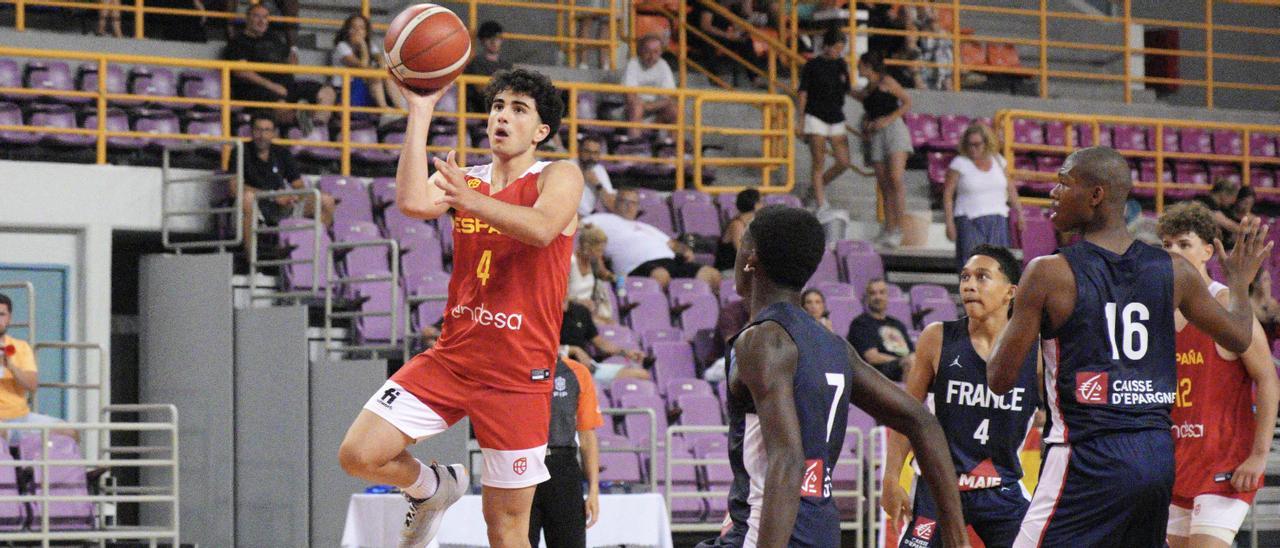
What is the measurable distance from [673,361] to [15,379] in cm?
476

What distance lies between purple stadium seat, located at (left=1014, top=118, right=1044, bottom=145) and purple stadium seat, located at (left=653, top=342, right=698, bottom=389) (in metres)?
7.18

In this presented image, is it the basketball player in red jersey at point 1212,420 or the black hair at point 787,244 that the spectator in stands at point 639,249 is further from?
the black hair at point 787,244

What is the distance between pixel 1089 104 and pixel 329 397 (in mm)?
11109

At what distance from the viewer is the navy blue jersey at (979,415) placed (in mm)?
6812

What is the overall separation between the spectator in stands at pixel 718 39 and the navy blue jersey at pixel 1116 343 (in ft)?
44.2

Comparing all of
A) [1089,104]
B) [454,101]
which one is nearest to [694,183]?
[454,101]

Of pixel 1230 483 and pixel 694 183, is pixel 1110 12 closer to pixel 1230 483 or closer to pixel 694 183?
pixel 694 183

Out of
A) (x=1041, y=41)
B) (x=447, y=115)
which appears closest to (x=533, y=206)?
(x=447, y=115)

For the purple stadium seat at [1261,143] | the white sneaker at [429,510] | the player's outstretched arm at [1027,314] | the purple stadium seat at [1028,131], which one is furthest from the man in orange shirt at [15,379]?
the purple stadium seat at [1261,143]

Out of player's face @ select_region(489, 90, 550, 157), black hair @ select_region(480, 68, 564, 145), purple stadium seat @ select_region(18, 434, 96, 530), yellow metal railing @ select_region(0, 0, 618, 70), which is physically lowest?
purple stadium seat @ select_region(18, 434, 96, 530)

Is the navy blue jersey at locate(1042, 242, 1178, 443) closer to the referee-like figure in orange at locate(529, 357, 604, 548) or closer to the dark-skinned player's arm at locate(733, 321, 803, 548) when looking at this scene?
the dark-skinned player's arm at locate(733, 321, 803, 548)

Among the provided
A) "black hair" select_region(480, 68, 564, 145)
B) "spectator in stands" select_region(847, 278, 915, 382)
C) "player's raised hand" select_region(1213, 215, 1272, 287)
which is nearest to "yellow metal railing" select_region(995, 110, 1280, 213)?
"spectator in stands" select_region(847, 278, 915, 382)

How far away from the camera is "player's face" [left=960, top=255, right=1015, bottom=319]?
7.02 m

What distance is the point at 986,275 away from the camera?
23.0 ft
